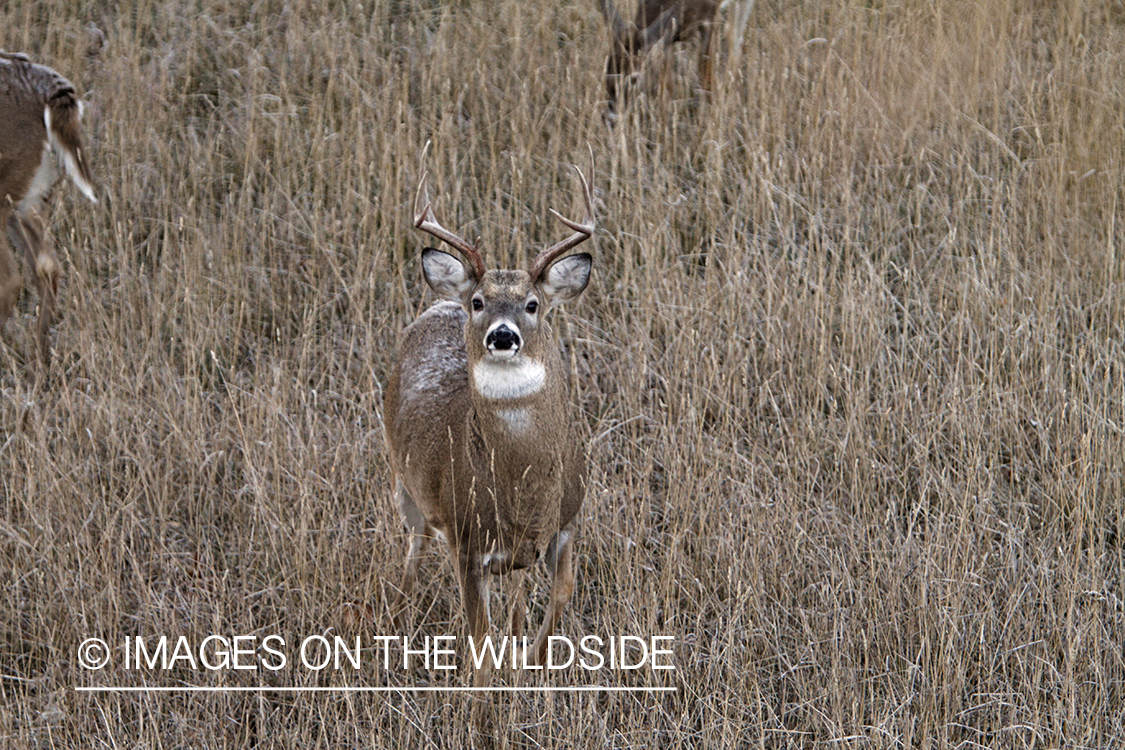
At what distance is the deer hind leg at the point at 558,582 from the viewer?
374cm

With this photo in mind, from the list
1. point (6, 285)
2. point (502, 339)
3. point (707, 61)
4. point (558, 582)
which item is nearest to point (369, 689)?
point (558, 582)

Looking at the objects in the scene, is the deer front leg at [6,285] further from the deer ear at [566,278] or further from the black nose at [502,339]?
the black nose at [502,339]

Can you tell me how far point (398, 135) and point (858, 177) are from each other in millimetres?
2172

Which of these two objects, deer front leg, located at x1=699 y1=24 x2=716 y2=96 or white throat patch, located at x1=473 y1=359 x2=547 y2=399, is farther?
deer front leg, located at x1=699 y1=24 x2=716 y2=96

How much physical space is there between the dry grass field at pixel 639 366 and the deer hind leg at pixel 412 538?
0.06m

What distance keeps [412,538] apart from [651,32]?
146 inches

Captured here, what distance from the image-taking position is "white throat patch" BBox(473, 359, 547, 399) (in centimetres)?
348

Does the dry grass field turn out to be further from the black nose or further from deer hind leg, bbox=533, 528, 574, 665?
the black nose

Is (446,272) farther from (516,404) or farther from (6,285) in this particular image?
(6,285)

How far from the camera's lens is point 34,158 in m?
5.70

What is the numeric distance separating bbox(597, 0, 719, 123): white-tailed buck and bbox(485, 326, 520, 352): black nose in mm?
3520

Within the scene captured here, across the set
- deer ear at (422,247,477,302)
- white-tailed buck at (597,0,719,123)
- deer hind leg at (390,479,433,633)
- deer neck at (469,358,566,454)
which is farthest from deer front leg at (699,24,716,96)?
deer neck at (469,358,566,454)

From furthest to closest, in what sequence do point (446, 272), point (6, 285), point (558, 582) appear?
1. point (6, 285)
2. point (558, 582)
3. point (446, 272)

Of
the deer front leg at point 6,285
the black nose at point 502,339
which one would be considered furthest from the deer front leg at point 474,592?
the deer front leg at point 6,285
